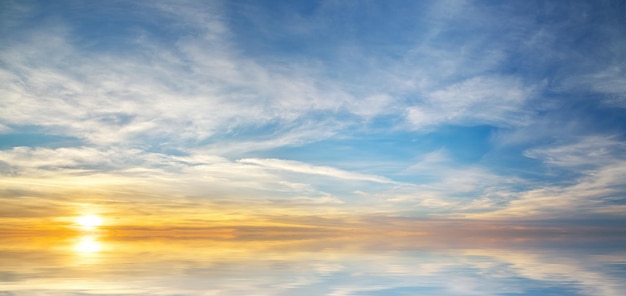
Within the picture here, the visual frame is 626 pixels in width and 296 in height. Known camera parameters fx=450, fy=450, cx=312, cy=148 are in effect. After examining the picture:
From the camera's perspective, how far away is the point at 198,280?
916 inches

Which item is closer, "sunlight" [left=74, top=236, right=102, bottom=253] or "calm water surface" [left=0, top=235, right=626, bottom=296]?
"calm water surface" [left=0, top=235, right=626, bottom=296]

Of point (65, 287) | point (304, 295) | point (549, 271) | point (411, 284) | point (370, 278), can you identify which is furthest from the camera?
point (549, 271)

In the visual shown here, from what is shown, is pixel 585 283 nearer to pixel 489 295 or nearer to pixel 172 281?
pixel 489 295

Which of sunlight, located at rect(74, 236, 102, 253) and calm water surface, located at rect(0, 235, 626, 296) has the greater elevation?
sunlight, located at rect(74, 236, 102, 253)

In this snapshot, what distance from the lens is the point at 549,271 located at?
2797 cm

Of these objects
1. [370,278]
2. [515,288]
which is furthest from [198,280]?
[515,288]

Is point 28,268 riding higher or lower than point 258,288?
higher

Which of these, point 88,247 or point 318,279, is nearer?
point 318,279

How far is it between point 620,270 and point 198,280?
2616 centimetres

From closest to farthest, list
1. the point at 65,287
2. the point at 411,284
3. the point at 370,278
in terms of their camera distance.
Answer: the point at 65,287, the point at 411,284, the point at 370,278

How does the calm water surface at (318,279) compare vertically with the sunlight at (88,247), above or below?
below

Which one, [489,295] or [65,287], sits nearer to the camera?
[489,295]

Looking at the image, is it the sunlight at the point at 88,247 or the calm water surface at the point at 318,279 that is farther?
the sunlight at the point at 88,247

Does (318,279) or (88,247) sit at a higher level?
(88,247)
